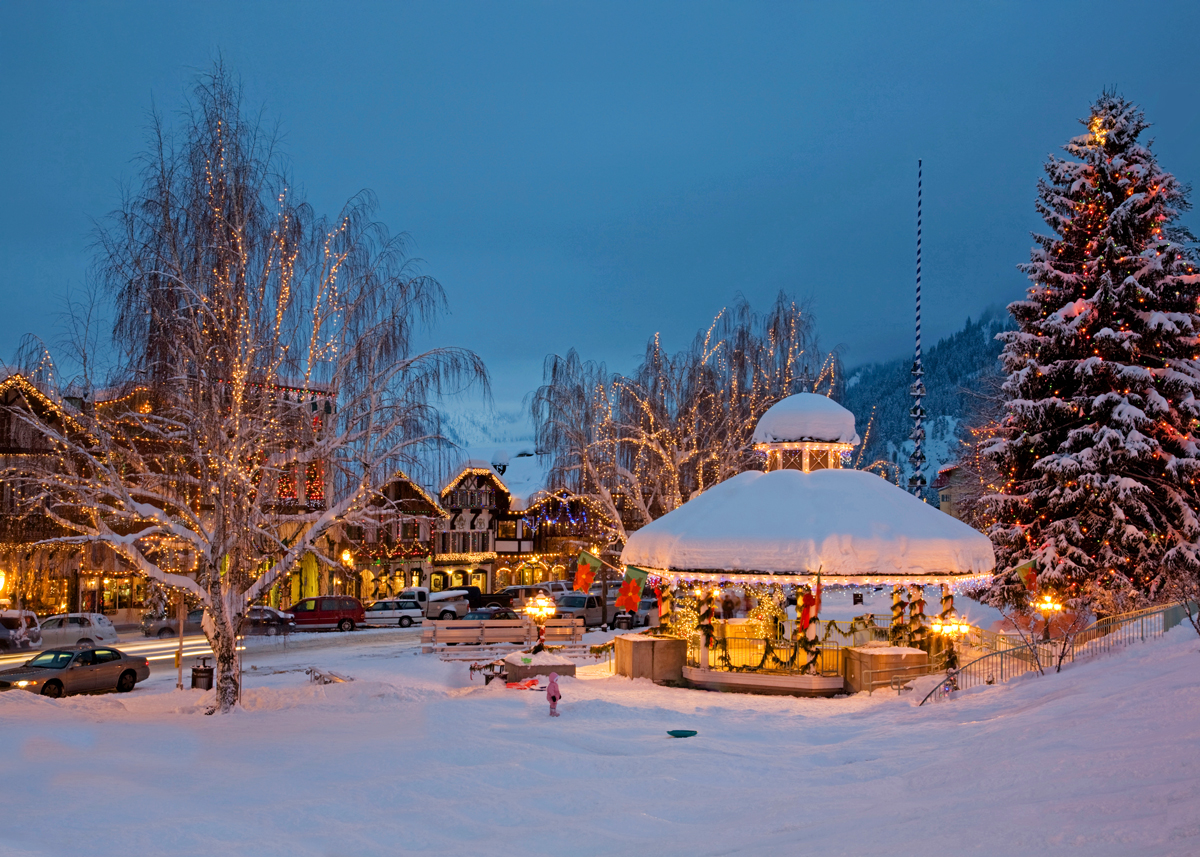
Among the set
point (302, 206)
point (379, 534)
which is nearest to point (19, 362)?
point (302, 206)

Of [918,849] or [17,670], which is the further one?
[17,670]

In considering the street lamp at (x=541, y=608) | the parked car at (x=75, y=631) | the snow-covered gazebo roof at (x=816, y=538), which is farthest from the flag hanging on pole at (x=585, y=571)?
the parked car at (x=75, y=631)

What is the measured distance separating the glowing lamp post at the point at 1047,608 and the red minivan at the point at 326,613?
89.1ft

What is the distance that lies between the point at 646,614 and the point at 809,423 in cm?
1905

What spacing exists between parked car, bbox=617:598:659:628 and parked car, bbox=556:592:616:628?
907 mm

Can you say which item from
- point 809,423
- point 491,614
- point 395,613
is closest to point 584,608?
Answer: point 491,614

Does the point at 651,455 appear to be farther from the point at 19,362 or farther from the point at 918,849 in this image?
the point at 918,849

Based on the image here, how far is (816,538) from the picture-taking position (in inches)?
840

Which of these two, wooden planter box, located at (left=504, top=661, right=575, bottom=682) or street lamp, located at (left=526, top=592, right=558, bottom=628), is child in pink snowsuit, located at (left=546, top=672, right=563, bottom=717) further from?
street lamp, located at (left=526, top=592, right=558, bottom=628)

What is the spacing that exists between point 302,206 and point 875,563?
1413cm

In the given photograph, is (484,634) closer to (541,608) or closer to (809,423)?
(541,608)

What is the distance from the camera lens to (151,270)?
1550 centimetres

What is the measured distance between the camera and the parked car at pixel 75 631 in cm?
3309

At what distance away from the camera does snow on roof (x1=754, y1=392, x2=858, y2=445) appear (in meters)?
25.6
